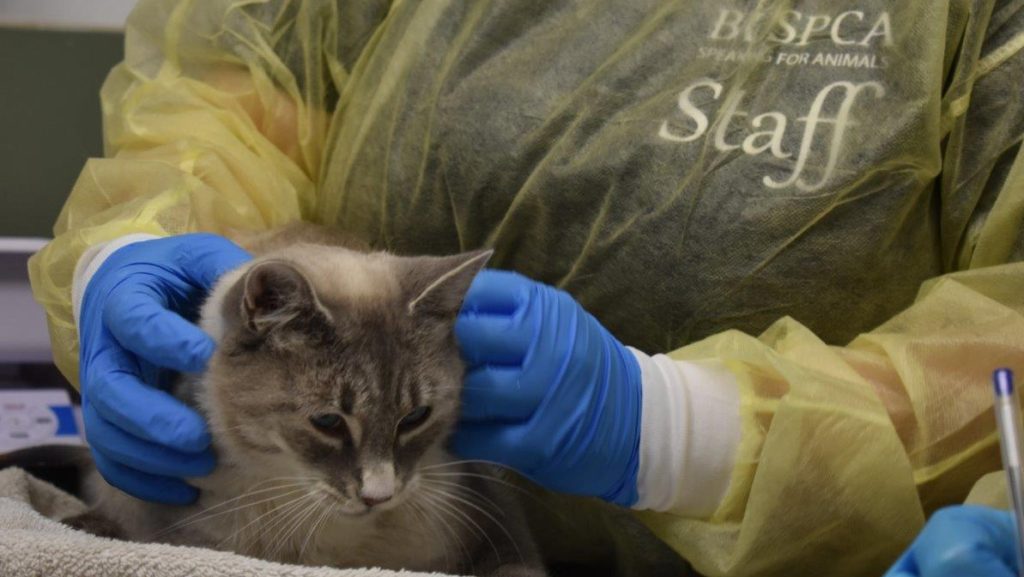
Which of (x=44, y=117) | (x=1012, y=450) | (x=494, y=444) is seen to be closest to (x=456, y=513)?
(x=494, y=444)

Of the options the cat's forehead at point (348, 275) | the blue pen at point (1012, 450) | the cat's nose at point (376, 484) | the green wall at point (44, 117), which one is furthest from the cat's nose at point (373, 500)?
the green wall at point (44, 117)

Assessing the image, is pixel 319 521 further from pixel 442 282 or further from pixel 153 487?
pixel 442 282

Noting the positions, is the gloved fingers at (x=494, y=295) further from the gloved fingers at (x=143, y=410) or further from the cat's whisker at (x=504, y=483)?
the gloved fingers at (x=143, y=410)

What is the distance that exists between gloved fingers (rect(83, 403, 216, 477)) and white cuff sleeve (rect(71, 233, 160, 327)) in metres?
0.21

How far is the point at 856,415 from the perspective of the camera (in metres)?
1.11

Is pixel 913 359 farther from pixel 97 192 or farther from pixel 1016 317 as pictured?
pixel 97 192

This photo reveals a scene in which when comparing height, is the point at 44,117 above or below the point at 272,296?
below

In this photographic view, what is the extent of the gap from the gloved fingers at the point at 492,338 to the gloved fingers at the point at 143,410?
31 cm

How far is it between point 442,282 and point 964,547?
57 cm

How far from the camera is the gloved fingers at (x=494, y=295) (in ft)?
3.94

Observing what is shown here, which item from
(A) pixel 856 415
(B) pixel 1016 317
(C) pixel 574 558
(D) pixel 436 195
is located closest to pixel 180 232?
(D) pixel 436 195

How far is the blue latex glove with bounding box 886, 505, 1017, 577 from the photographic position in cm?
80

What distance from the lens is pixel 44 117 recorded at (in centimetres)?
222

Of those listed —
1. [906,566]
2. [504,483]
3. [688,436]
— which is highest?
[906,566]
